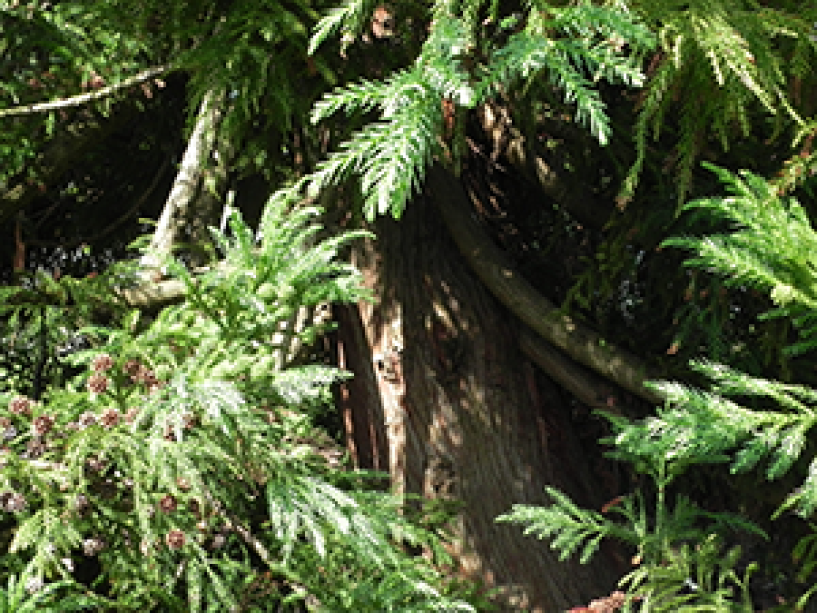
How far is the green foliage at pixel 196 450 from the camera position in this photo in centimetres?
139

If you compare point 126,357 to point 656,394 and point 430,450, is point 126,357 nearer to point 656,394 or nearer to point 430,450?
point 430,450

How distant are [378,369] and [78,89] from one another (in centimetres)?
133

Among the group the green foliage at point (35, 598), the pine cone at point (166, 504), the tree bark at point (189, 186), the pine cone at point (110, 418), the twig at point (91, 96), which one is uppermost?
the twig at point (91, 96)

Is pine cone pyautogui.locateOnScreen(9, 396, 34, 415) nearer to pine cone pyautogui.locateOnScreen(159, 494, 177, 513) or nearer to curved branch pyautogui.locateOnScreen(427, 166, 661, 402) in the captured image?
pine cone pyautogui.locateOnScreen(159, 494, 177, 513)

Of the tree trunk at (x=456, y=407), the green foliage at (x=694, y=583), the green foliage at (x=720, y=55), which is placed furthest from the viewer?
the tree trunk at (x=456, y=407)

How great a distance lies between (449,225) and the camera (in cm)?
298

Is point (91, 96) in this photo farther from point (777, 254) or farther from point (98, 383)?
point (777, 254)

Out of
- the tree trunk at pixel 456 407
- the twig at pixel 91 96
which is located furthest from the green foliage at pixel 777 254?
the twig at pixel 91 96

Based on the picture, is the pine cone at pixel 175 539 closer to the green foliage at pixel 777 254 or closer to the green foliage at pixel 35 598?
the green foliage at pixel 35 598

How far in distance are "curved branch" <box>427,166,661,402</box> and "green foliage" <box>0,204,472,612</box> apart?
1.23 metres

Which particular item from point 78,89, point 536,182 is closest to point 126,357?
point 78,89

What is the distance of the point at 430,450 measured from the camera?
2.75m

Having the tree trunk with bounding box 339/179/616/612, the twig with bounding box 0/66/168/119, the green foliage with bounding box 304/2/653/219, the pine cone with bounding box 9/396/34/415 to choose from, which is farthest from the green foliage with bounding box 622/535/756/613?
the twig with bounding box 0/66/168/119

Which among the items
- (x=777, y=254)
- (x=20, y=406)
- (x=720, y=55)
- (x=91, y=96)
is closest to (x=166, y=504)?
(x=20, y=406)
